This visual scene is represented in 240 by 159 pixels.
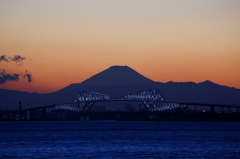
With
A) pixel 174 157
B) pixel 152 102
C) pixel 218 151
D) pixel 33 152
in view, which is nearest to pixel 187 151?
pixel 218 151

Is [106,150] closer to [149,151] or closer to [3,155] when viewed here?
[149,151]

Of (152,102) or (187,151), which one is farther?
(152,102)

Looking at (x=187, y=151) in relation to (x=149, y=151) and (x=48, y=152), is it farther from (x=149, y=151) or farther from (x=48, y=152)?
(x=48, y=152)

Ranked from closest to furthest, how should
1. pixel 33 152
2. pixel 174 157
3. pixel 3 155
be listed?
pixel 174 157 < pixel 3 155 < pixel 33 152

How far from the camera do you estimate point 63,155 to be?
49.6 metres

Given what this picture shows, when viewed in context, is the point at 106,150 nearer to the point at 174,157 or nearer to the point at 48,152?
the point at 48,152

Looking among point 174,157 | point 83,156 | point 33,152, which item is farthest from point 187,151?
point 33,152

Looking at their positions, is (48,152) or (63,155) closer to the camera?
(63,155)

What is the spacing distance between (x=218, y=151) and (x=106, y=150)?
11961 millimetres

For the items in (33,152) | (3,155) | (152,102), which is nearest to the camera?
(3,155)

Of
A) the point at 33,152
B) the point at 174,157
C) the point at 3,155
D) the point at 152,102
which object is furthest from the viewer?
the point at 152,102

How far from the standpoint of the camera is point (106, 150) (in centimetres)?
5512

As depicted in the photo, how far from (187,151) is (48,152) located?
1462 centimetres

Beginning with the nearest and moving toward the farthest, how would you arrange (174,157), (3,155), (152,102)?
(174,157) < (3,155) < (152,102)
